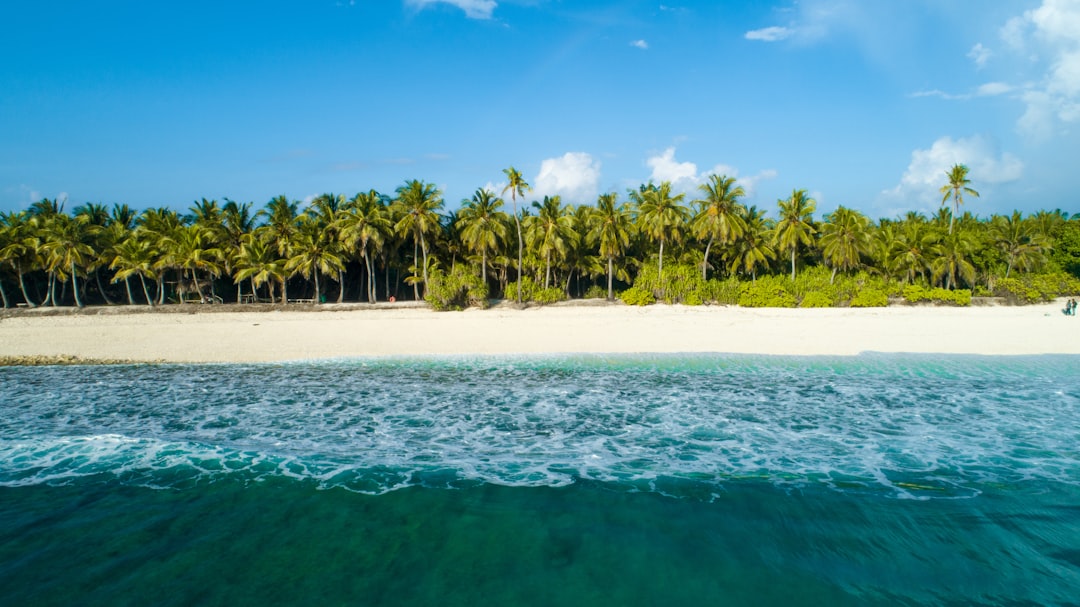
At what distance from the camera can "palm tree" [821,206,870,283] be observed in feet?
123

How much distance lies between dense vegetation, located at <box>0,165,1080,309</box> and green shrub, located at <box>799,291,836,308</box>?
9cm

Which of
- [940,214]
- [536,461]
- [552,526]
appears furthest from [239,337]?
[940,214]

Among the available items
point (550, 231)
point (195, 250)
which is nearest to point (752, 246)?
point (550, 231)

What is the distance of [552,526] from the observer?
24.6ft

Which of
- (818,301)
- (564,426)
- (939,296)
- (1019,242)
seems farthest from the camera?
(1019,242)

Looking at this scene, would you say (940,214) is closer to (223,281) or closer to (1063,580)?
(1063,580)

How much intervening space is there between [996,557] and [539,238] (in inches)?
1379

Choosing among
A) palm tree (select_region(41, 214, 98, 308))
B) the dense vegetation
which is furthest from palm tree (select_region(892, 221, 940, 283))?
palm tree (select_region(41, 214, 98, 308))

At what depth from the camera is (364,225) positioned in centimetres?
3788

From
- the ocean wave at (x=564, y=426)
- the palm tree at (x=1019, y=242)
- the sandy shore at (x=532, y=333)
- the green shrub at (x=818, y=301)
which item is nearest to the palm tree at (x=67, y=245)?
the sandy shore at (x=532, y=333)

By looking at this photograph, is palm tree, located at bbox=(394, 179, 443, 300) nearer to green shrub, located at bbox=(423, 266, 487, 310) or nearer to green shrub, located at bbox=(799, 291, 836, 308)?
green shrub, located at bbox=(423, 266, 487, 310)

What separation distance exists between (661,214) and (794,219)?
32.1 ft

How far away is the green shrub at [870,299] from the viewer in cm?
3431

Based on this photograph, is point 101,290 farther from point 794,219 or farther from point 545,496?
point 794,219
